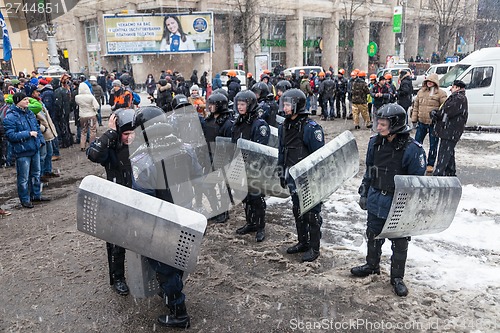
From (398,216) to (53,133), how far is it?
763cm

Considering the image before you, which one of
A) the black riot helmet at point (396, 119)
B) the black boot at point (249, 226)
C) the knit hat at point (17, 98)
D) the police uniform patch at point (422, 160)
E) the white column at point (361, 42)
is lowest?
the black boot at point (249, 226)

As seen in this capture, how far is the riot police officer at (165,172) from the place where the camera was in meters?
3.34

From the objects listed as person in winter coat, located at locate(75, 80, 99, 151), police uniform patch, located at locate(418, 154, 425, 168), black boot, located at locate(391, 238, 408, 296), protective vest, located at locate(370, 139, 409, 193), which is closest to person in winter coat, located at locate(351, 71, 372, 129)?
person in winter coat, located at locate(75, 80, 99, 151)

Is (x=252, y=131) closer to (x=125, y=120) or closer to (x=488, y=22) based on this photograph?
(x=125, y=120)

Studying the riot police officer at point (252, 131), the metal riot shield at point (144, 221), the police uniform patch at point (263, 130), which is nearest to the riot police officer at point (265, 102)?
the riot police officer at point (252, 131)

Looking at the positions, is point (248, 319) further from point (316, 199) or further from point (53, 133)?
point (53, 133)

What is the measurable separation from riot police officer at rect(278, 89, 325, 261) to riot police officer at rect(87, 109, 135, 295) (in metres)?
1.83

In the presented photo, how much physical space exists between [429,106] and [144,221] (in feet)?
23.5

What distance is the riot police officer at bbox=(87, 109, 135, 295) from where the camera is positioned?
403 centimetres

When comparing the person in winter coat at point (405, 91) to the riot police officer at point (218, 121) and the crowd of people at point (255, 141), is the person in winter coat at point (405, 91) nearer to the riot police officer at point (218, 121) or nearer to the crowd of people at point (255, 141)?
the crowd of people at point (255, 141)

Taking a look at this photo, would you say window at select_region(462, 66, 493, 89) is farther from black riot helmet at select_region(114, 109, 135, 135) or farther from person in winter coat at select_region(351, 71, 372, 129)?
black riot helmet at select_region(114, 109, 135, 135)

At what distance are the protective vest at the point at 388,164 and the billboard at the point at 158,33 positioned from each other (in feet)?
77.4

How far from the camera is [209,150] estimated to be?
20.3 feet

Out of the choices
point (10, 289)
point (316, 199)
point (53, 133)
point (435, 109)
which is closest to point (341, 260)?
point (316, 199)
